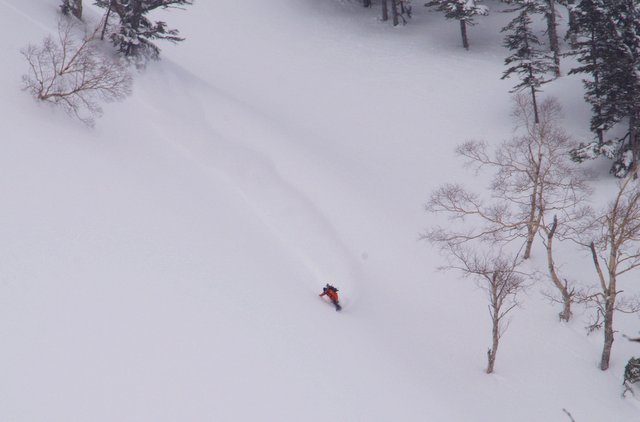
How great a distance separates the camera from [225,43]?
126ft

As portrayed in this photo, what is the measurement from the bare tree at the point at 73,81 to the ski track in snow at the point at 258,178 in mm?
2896

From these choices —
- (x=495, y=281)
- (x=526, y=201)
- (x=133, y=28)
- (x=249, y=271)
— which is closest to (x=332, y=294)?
(x=249, y=271)

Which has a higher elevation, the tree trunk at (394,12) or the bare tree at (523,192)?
the tree trunk at (394,12)

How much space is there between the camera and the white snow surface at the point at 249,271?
476 inches

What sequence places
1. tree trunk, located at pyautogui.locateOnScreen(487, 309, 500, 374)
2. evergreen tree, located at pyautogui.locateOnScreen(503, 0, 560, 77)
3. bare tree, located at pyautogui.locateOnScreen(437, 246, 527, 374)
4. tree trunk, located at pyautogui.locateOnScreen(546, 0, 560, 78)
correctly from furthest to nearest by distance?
1. tree trunk, located at pyautogui.locateOnScreen(546, 0, 560, 78)
2. evergreen tree, located at pyautogui.locateOnScreen(503, 0, 560, 77)
3. tree trunk, located at pyautogui.locateOnScreen(487, 309, 500, 374)
4. bare tree, located at pyautogui.locateOnScreen(437, 246, 527, 374)

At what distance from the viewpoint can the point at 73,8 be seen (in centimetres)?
2661

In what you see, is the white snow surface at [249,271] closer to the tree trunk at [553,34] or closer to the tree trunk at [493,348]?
the tree trunk at [493,348]

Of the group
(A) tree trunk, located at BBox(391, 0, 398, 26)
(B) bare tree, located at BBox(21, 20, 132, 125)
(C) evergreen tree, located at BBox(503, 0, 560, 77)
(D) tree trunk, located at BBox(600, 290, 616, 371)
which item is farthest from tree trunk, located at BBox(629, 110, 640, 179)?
(B) bare tree, located at BBox(21, 20, 132, 125)

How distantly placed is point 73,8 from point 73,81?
871 centimetres

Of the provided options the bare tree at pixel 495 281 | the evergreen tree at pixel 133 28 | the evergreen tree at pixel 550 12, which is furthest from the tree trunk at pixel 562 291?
the evergreen tree at pixel 133 28

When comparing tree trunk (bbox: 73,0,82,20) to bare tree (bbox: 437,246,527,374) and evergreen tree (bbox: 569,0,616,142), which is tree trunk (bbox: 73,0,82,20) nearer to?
bare tree (bbox: 437,246,527,374)

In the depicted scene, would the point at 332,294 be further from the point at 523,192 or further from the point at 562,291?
the point at 523,192

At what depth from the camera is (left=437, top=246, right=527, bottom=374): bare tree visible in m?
16.3

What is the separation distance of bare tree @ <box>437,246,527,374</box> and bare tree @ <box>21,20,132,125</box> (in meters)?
14.6
